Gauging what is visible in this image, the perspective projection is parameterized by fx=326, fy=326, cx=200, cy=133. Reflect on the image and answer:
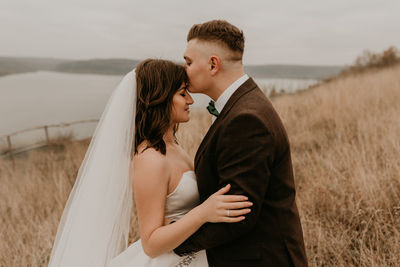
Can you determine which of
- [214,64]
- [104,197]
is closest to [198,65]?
[214,64]

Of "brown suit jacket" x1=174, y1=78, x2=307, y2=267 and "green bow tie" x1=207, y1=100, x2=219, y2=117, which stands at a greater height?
"green bow tie" x1=207, y1=100, x2=219, y2=117

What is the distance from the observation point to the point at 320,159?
16.9 feet

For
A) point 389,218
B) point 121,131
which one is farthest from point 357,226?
point 121,131

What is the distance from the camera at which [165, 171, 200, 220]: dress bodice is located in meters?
2.15

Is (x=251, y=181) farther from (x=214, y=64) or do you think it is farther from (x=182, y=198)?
(x=214, y=64)

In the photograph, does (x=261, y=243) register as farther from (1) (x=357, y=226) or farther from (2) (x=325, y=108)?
(2) (x=325, y=108)

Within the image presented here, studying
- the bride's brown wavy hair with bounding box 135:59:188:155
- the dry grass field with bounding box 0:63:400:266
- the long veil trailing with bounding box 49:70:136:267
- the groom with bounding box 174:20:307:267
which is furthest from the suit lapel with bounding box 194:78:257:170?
the dry grass field with bounding box 0:63:400:266

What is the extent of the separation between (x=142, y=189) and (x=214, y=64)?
883mm

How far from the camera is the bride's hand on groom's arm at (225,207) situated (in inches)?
65.1

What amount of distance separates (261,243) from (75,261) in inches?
60.7

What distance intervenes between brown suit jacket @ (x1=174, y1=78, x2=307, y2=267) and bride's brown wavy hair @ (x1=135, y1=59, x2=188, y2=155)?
1.40 feet

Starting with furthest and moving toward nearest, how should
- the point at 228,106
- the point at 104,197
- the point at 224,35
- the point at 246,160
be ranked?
the point at 104,197
the point at 224,35
the point at 228,106
the point at 246,160

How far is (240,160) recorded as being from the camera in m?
1.62

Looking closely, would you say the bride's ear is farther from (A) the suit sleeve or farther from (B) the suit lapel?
(A) the suit sleeve
